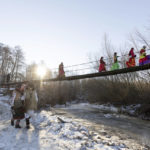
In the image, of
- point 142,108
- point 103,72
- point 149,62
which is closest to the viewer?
point 149,62

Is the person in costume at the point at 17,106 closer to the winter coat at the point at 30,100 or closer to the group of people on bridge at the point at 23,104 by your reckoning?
the group of people on bridge at the point at 23,104

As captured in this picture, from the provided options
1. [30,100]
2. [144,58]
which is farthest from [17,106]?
[144,58]

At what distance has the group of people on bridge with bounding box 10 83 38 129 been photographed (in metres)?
5.20

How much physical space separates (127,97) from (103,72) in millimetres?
12335

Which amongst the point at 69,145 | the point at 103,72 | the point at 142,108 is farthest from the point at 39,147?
the point at 142,108

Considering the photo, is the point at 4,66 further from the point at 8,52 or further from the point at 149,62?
the point at 149,62

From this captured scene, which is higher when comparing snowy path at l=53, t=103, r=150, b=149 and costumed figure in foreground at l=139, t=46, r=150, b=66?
costumed figure in foreground at l=139, t=46, r=150, b=66

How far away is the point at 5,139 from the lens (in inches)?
157

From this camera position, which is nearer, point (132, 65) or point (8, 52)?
point (132, 65)

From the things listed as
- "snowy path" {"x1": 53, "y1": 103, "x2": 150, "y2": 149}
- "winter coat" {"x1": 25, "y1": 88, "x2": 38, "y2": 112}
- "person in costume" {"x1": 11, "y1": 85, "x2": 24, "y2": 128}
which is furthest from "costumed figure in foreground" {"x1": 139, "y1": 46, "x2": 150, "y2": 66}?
"person in costume" {"x1": 11, "y1": 85, "x2": 24, "y2": 128}

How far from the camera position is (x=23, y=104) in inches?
212

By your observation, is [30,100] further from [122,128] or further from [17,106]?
[122,128]

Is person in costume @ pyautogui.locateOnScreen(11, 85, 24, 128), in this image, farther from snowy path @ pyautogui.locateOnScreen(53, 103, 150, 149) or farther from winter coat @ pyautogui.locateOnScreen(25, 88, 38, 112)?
snowy path @ pyautogui.locateOnScreen(53, 103, 150, 149)

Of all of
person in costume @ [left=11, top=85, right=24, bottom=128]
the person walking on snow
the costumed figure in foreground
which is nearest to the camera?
person in costume @ [left=11, top=85, right=24, bottom=128]
